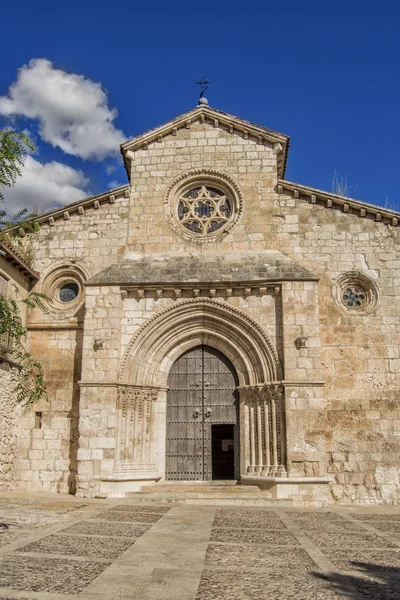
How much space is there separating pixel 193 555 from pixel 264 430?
6.25m

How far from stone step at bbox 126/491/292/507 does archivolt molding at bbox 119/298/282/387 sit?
8.08 ft

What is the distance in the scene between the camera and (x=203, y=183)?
45.9 ft

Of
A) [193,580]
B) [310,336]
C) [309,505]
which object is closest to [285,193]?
[310,336]

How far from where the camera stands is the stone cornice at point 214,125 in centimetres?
1381

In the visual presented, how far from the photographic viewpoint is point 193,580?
468 cm

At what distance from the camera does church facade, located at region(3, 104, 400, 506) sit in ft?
37.8

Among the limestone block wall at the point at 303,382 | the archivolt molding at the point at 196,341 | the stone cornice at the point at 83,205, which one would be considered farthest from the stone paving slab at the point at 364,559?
the stone cornice at the point at 83,205

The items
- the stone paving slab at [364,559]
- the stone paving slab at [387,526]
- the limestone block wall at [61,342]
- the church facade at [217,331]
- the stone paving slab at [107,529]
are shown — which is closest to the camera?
the stone paving slab at [364,559]

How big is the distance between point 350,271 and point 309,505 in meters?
5.45

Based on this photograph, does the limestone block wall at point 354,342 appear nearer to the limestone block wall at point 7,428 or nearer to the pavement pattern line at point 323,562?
the pavement pattern line at point 323,562

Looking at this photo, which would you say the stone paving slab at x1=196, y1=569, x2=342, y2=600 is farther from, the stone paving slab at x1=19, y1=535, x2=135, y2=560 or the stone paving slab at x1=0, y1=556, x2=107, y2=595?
the stone paving slab at x1=19, y1=535, x2=135, y2=560

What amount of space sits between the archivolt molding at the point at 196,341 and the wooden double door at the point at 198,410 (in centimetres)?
32

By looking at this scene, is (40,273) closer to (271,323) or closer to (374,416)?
(271,323)

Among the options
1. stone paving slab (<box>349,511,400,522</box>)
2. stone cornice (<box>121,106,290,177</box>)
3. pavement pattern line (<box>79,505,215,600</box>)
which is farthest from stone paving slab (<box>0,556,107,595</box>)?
stone cornice (<box>121,106,290,177</box>)
